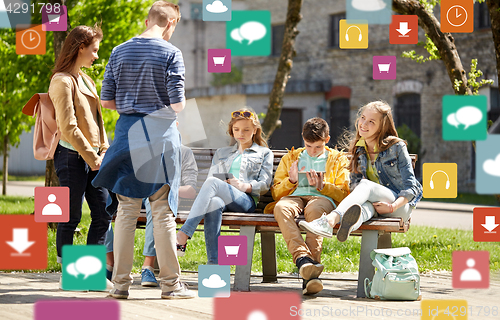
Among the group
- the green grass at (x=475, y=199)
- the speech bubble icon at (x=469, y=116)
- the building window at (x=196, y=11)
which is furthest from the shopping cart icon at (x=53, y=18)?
the building window at (x=196, y=11)

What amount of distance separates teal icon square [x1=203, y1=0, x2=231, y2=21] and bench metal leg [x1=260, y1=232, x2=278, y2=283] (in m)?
1.81

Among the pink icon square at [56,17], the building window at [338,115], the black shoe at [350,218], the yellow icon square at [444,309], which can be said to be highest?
the building window at [338,115]

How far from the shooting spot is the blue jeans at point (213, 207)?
437 cm

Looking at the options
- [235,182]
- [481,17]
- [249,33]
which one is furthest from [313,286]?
[481,17]

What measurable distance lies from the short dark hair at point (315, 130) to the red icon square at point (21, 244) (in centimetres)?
222

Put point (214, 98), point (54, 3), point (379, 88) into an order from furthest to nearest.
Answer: point (214, 98)
point (379, 88)
point (54, 3)

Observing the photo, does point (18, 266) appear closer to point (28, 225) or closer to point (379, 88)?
point (28, 225)

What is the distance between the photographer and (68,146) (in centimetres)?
424

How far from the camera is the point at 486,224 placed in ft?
17.2

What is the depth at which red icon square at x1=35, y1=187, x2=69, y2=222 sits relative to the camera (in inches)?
168

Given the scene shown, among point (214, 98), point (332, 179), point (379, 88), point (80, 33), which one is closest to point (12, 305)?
point (80, 33)

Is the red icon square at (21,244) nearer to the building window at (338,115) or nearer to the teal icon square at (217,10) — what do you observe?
the teal icon square at (217,10)

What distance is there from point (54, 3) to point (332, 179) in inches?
173

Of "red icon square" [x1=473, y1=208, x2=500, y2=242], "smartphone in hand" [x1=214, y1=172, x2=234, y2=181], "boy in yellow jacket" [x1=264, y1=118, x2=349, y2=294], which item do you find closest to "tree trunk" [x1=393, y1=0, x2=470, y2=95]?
"red icon square" [x1=473, y1=208, x2=500, y2=242]
